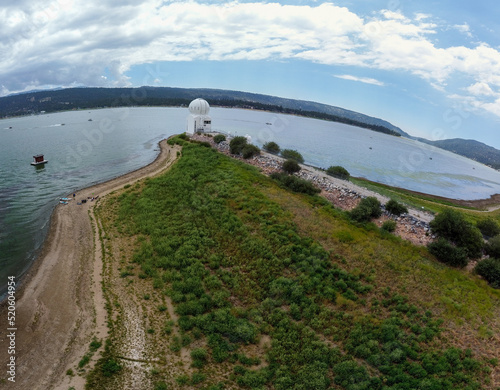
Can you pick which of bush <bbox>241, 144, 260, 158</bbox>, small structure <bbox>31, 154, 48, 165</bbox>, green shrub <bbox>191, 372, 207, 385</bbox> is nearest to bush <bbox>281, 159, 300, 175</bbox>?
bush <bbox>241, 144, 260, 158</bbox>

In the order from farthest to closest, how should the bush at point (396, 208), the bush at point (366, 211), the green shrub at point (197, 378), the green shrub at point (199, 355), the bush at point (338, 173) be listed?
the bush at point (338, 173) → the bush at point (396, 208) → the bush at point (366, 211) → the green shrub at point (199, 355) → the green shrub at point (197, 378)

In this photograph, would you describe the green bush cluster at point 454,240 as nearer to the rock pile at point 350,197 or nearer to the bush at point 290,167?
the rock pile at point 350,197

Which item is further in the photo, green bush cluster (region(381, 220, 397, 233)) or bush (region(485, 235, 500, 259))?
green bush cluster (region(381, 220, 397, 233))

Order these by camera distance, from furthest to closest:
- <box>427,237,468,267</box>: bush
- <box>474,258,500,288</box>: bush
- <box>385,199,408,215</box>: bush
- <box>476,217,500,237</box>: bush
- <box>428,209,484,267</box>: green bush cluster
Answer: <box>385,199,408,215</box>: bush
<box>476,217,500,237</box>: bush
<box>428,209,484,267</box>: green bush cluster
<box>427,237,468,267</box>: bush
<box>474,258,500,288</box>: bush

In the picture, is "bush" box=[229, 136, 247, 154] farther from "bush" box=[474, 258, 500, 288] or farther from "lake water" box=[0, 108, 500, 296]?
"bush" box=[474, 258, 500, 288]

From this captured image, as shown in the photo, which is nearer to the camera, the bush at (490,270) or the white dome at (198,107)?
the bush at (490,270)

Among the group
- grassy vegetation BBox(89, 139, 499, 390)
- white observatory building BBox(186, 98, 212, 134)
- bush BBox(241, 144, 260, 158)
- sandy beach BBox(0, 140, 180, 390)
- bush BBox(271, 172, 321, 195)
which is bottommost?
sandy beach BBox(0, 140, 180, 390)

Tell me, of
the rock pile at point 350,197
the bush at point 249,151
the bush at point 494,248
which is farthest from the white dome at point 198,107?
the bush at point 494,248

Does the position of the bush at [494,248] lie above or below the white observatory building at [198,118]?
below
